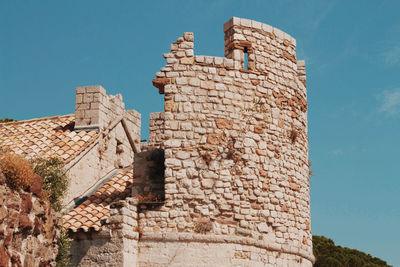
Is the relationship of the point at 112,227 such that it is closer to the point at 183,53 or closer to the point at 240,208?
the point at 240,208

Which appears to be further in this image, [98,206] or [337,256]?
[337,256]

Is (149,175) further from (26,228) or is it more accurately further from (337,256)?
(337,256)

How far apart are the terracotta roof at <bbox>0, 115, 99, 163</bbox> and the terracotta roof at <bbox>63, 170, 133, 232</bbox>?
1.16 m

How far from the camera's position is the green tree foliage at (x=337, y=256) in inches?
1045

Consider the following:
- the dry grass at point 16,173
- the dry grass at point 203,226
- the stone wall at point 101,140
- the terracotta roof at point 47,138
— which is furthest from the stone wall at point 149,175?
the dry grass at point 16,173

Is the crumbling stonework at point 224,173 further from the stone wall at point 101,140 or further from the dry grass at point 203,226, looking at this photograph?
the stone wall at point 101,140

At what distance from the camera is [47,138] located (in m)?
16.9

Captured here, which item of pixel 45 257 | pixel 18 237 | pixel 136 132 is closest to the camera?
pixel 18 237

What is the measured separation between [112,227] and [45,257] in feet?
9.63

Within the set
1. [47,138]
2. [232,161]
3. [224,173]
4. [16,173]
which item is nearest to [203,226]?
[224,173]

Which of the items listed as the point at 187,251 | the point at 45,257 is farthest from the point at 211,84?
the point at 45,257

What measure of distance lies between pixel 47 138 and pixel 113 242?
560 centimetres

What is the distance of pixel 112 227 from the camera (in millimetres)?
12375

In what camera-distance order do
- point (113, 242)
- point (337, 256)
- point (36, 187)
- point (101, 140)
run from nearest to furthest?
1. point (36, 187)
2. point (113, 242)
3. point (101, 140)
4. point (337, 256)
